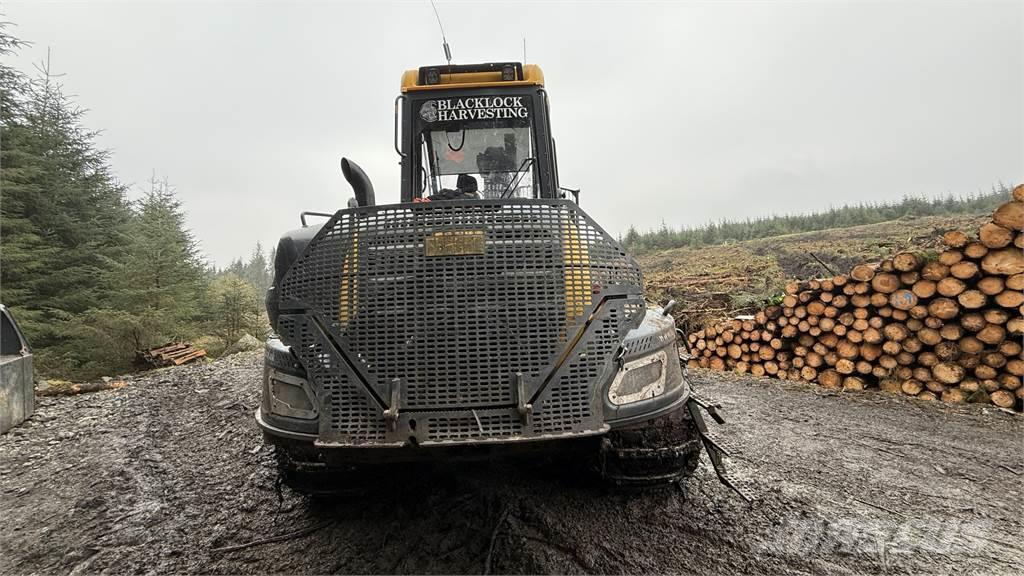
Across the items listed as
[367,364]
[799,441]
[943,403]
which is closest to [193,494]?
[367,364]

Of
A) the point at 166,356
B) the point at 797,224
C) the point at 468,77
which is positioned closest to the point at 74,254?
the point at 166,356

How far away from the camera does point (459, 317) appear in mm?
1975

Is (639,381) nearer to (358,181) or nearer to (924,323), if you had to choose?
(358,181)

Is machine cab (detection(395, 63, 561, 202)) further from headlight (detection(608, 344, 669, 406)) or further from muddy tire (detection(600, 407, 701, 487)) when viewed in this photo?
muddy tire (detection(600, 407, 701, 487))

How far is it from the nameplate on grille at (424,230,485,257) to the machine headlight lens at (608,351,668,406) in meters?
0.87

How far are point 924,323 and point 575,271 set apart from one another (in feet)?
17.4

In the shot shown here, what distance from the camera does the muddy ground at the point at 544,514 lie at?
2.14 metres

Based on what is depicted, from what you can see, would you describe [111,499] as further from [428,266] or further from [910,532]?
[910,532]

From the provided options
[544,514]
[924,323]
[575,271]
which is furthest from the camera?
[924,323]

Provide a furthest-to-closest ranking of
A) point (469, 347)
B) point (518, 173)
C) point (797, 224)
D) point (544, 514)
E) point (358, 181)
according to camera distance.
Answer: point (797, 224)
point (518, 173)
point (358, 181)
point (544, 514)
point (469, 347)

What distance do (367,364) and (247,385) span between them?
6126mm

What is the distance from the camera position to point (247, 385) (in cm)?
683

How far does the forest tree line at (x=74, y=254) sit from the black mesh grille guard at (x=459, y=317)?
11977mm

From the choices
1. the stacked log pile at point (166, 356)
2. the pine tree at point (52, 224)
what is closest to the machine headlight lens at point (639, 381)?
the stacked log pile at point (166, 356)
